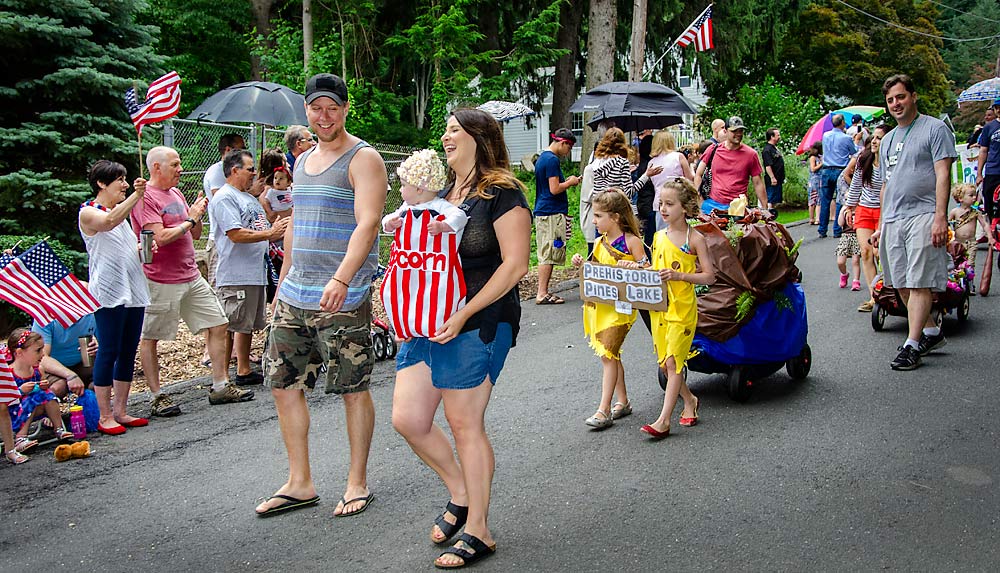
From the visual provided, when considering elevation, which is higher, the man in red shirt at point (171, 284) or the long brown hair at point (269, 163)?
the long brown hair at point (269, 163)

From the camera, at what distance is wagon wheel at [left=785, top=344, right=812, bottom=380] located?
6.95m

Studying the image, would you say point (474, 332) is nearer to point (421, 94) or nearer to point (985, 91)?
point (985, 91)

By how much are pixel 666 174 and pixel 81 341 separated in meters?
6.47

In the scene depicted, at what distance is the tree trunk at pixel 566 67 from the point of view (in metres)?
26.9

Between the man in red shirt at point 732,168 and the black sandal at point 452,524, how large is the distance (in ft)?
23.6

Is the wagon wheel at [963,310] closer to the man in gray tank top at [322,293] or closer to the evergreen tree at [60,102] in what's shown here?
the man in gray tank top at [322,293]

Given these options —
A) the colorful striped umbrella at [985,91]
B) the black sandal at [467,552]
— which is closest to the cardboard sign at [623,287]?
the black sandal at [467,552]

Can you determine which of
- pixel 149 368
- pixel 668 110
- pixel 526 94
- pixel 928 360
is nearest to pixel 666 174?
pixel 668 110

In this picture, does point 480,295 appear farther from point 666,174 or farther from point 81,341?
point 666,174

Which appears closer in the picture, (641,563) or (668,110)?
(641,563)

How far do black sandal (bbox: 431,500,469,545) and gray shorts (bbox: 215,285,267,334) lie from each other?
369 centimetres

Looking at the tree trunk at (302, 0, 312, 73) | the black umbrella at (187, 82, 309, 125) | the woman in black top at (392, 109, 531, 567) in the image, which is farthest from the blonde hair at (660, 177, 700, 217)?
the tree trunk at (302, 0, 312, 73)

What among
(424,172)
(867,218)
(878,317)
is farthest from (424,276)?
(867,218)

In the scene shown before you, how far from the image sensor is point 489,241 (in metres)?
4.07
